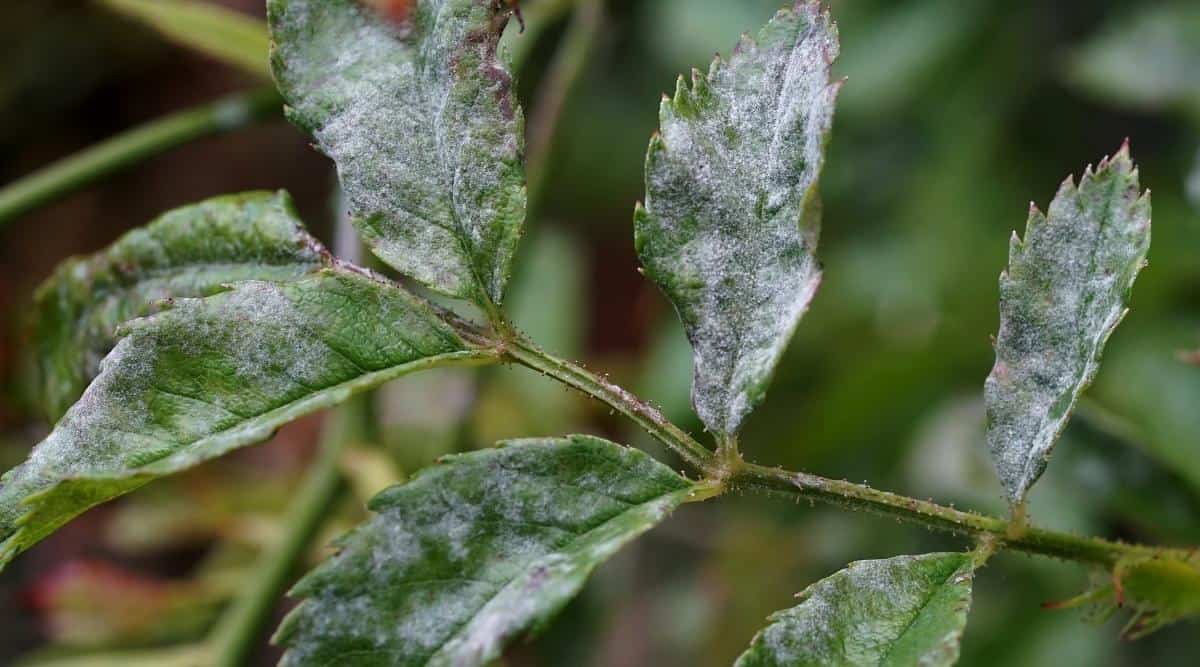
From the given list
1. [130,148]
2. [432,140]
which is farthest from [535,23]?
[432,140]

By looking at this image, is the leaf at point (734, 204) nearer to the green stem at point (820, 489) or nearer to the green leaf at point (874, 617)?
the green stem at point (820, 489)

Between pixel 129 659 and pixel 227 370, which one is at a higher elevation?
pixel 129 659

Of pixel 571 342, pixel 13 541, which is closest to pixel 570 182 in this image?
pixel 571 342

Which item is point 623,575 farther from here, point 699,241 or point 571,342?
point 699,241

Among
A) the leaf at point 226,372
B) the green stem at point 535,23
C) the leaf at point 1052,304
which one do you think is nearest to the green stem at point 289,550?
the green stem at point 535,23

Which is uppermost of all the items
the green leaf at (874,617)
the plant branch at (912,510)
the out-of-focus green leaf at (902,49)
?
Answer: the out-of-focus green leaf at (902,49)

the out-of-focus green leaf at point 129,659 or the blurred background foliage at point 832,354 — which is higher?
A: the blurred background foliage at point 832,354

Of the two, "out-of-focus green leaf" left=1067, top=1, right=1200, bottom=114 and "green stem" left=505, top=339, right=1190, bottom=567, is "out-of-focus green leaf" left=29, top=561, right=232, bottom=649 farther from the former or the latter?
"out-of-focus green leaf" left=1067, top=1, right=1200, bottom=114

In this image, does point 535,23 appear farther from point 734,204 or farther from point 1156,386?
point 1156,386
